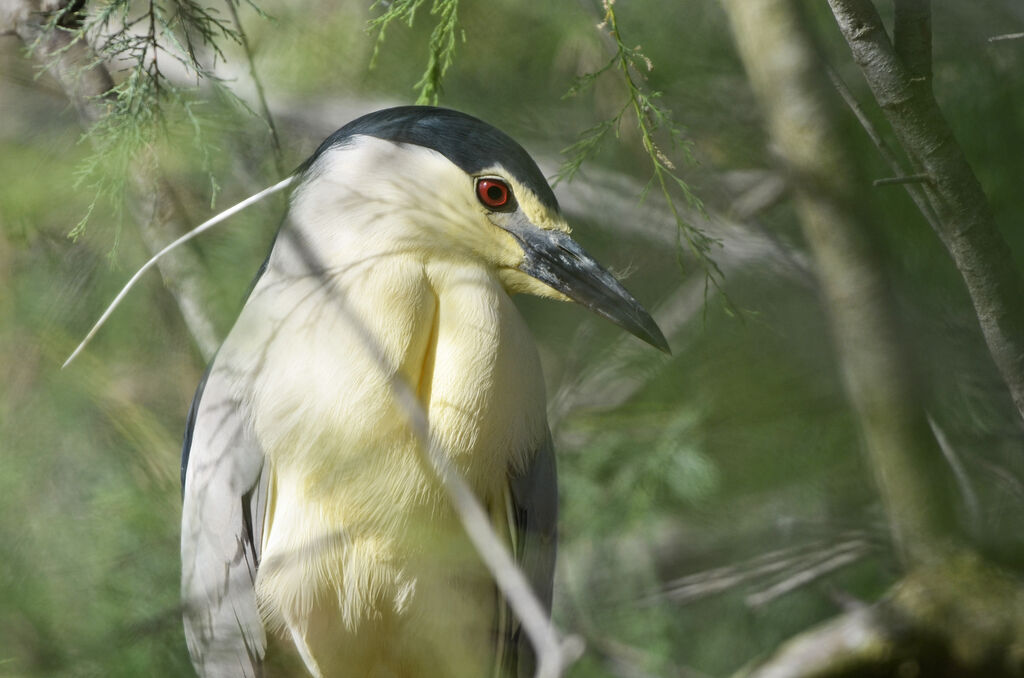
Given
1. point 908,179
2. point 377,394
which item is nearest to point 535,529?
point 377,394

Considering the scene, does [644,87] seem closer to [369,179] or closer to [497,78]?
[497,78]

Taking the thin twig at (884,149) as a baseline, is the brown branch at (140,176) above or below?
above

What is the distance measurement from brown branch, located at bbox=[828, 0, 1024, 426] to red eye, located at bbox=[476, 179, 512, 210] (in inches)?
16.7

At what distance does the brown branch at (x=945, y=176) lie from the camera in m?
1.05

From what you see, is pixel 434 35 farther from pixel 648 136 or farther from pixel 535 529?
pixel 535 529

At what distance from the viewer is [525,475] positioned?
1249mm

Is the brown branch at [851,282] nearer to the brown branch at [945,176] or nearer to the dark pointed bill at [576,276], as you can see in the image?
the brown branch at [945,176]

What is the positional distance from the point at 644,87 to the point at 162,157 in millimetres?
784

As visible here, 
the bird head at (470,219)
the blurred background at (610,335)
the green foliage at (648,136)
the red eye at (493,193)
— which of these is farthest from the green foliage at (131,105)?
the green foliage at (648,136)

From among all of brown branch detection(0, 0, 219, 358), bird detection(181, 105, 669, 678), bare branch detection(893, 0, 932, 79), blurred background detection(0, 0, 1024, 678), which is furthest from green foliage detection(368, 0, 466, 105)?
bare branch detection(893, 0, 932, 79)

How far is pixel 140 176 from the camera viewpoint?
55.6 inches

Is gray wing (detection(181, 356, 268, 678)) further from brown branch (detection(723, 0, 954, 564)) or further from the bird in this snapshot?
brown branch (detection(723, 0, 954, 564))

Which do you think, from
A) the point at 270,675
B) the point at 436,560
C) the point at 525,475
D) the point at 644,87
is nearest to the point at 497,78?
the point at 644,87

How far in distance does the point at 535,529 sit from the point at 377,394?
0.34 meters
